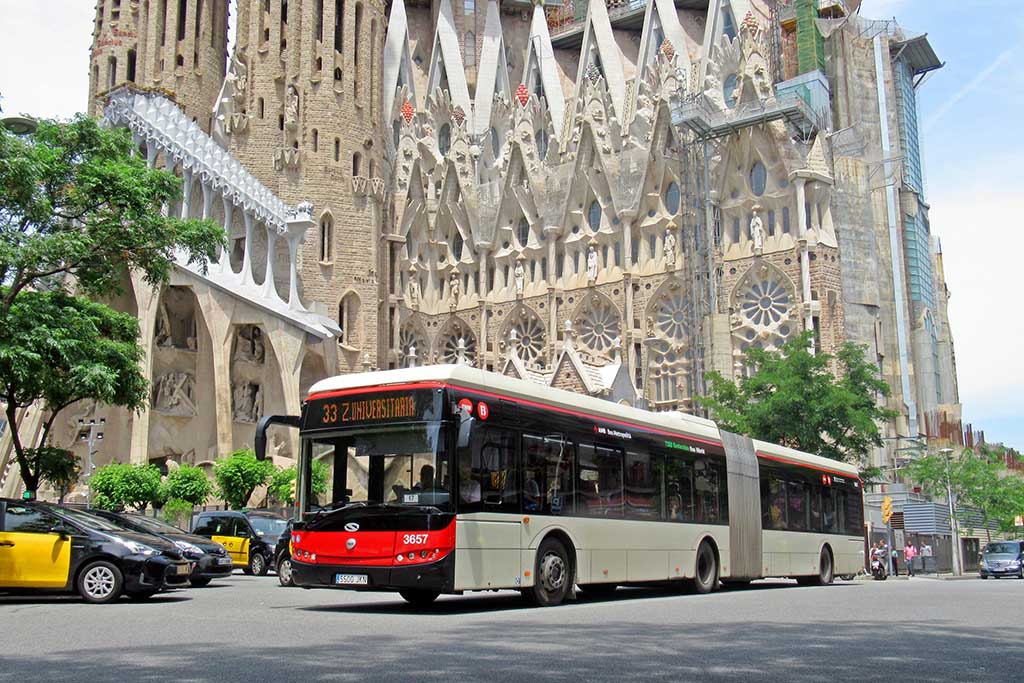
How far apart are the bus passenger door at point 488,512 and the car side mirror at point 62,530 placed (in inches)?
189

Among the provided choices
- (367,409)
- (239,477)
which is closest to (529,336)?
(239,477)

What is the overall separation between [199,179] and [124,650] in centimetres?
3655

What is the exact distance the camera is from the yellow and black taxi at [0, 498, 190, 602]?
12.4 meters

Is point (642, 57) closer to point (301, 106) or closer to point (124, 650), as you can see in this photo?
point (301, 106)

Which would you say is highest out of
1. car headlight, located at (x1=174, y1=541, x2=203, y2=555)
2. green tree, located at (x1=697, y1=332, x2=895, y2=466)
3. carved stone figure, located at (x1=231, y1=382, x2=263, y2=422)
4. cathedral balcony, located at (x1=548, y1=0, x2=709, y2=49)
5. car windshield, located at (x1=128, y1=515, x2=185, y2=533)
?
cathedral balcony, located at (x1=548, y1=0, x2=709, y2=49)

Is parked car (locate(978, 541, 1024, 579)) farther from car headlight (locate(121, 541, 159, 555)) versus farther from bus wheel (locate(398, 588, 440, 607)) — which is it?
car headlight (locate(121, 541, 159, 555))

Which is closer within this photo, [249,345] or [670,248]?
[249,345]

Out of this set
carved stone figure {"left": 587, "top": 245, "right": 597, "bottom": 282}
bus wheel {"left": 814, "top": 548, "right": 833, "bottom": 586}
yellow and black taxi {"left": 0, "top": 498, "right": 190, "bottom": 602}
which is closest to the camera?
yellow and black taxi {"left": 0, "top": 498, "right": 190, "bottom": 602}

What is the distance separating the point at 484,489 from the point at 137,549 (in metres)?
4.27

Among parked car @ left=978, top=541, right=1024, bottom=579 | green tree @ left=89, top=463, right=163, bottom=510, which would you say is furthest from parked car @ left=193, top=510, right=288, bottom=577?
parked car @ left=978, top=541, right=1024, bottom=579

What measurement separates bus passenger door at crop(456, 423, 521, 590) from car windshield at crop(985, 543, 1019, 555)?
23587 millimetres

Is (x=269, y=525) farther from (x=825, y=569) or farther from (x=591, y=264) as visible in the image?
(x=591, y=264)

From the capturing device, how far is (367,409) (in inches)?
453

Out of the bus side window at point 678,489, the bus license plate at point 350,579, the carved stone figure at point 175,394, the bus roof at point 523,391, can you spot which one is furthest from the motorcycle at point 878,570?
the carved stone figure at point 175,394
